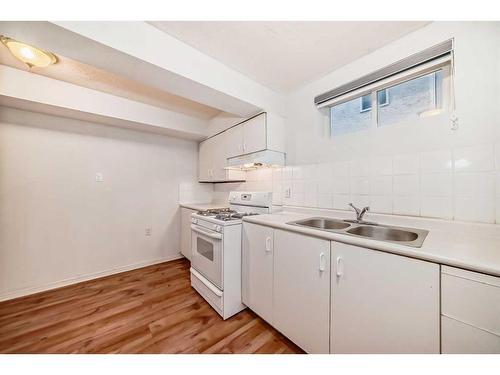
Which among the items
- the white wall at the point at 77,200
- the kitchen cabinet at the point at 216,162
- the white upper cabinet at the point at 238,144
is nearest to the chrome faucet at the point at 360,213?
the white upper cabinet at the point at 238,144

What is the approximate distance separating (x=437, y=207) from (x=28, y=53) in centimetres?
315

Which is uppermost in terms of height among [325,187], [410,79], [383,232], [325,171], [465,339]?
[410,79]

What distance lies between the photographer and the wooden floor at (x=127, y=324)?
134cm

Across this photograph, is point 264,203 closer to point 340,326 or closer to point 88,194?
point 340,326

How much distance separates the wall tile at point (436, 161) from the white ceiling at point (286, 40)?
92 centimetres

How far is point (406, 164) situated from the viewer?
1.38m

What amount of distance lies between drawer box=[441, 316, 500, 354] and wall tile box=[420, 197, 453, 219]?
2.44 ft

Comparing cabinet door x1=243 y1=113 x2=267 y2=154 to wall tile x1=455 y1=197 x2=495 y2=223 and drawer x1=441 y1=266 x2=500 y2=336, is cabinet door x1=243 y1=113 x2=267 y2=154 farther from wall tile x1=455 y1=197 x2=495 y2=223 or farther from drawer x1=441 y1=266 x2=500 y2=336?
drawer x1=441 y1=266 x2=500 y2=336

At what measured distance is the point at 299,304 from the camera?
1.29 m

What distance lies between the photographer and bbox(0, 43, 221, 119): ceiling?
167 cm

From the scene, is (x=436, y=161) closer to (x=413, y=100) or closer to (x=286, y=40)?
(x=413, y=100)

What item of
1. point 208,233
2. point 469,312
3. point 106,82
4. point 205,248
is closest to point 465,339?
point 469,312

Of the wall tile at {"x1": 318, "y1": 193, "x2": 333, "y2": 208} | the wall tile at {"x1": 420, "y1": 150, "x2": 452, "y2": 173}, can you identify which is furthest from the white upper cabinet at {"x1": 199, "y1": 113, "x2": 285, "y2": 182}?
the wall tile at {"x1": 420, "y1": 150, "x2": 452, "y2": 173}
